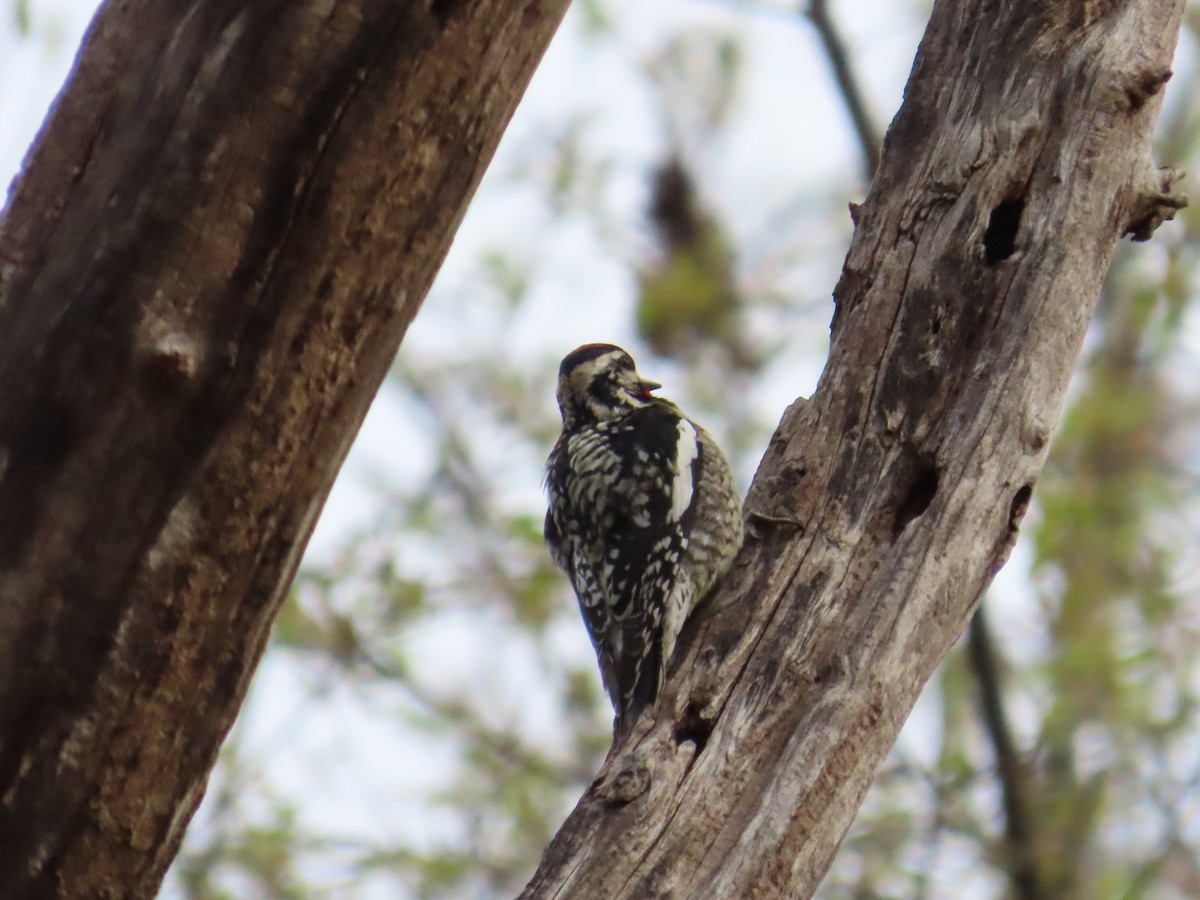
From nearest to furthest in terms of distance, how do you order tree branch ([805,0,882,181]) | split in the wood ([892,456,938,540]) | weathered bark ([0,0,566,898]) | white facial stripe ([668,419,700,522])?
weathered bark ([0,0,566,898])
split in the wood ([892,456,938,540])
white facial stripe ([668,419,700,522])
tree branch ([805,0,882,181])

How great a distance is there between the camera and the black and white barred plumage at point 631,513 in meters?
3.89

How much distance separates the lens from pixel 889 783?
6449mm

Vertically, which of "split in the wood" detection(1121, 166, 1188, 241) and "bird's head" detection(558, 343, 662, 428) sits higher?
"bird's head" detection(558, 343, 662, 428)

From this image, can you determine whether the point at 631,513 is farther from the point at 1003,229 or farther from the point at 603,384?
the point at 1003,229

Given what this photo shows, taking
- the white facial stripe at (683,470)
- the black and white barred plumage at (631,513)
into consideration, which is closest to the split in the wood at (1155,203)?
the black and white barred plumage at (631,513)

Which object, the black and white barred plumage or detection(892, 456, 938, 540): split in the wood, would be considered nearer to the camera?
detection(892, 456, 938, 540): split in the wood

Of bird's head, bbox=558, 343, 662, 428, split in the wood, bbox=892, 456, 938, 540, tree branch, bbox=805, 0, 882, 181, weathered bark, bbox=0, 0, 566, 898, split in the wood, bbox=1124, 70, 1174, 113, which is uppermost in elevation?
tree branch, bbox=805, 0, 882, 181

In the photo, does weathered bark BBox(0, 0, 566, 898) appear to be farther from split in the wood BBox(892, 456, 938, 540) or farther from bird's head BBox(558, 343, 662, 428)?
bird's head BBox(558, 343, 662, 428)

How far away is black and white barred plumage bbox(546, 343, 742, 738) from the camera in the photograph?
3889 mm

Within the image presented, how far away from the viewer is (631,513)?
180 inches

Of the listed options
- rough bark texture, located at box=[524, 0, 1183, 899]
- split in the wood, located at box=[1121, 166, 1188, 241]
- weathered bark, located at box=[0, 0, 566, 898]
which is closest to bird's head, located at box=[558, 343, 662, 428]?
rough bark texture, located at box=[524, 0, 1183, 899]

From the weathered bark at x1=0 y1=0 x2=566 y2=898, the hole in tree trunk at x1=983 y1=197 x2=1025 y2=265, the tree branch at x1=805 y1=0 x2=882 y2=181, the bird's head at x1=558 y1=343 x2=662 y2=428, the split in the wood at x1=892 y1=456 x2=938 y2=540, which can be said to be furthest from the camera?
the tree branch at x1=805 y1=0 x2=882 y2=181

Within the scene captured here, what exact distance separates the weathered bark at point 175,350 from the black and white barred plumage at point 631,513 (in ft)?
5.56

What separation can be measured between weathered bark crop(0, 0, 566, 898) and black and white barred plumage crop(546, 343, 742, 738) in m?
1.69
